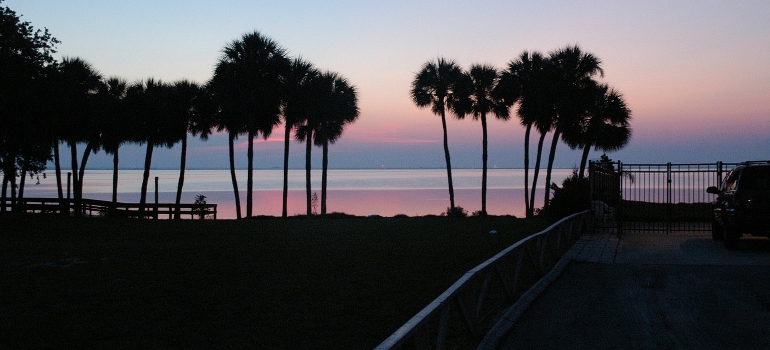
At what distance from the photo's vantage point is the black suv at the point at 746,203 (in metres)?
14.2

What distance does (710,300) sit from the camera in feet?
29.2

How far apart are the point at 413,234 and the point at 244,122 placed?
23.4 meters

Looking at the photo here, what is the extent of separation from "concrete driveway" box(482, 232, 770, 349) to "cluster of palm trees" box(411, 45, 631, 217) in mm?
27433

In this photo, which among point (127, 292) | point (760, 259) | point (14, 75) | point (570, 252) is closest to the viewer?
point (127, 292)

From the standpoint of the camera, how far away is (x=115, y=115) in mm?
44250

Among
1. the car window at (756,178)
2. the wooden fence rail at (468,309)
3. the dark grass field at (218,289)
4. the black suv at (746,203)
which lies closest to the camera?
the wooden fence rail at (468,309)

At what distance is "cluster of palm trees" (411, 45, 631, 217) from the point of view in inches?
1607

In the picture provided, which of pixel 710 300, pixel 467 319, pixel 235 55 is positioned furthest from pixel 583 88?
pixel 467 319

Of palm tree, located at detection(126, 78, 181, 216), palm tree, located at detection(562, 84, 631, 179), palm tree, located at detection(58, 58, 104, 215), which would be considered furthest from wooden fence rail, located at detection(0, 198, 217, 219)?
palm tree, located at detection(562, 84, 631, 179)

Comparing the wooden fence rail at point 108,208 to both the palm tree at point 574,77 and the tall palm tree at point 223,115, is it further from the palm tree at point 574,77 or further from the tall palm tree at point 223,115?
the palm tree at point 574,77

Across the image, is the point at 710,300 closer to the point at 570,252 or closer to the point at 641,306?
the point at 641,306

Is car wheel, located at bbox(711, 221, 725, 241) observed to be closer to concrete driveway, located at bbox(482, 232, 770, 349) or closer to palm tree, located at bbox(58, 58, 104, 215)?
concrete driveway, located at bbox(482, 232, 770, 349)

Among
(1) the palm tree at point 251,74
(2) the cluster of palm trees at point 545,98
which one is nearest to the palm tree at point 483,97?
(2) the cluster of palm trees at point 545,98

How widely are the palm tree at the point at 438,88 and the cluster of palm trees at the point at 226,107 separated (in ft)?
15.6
